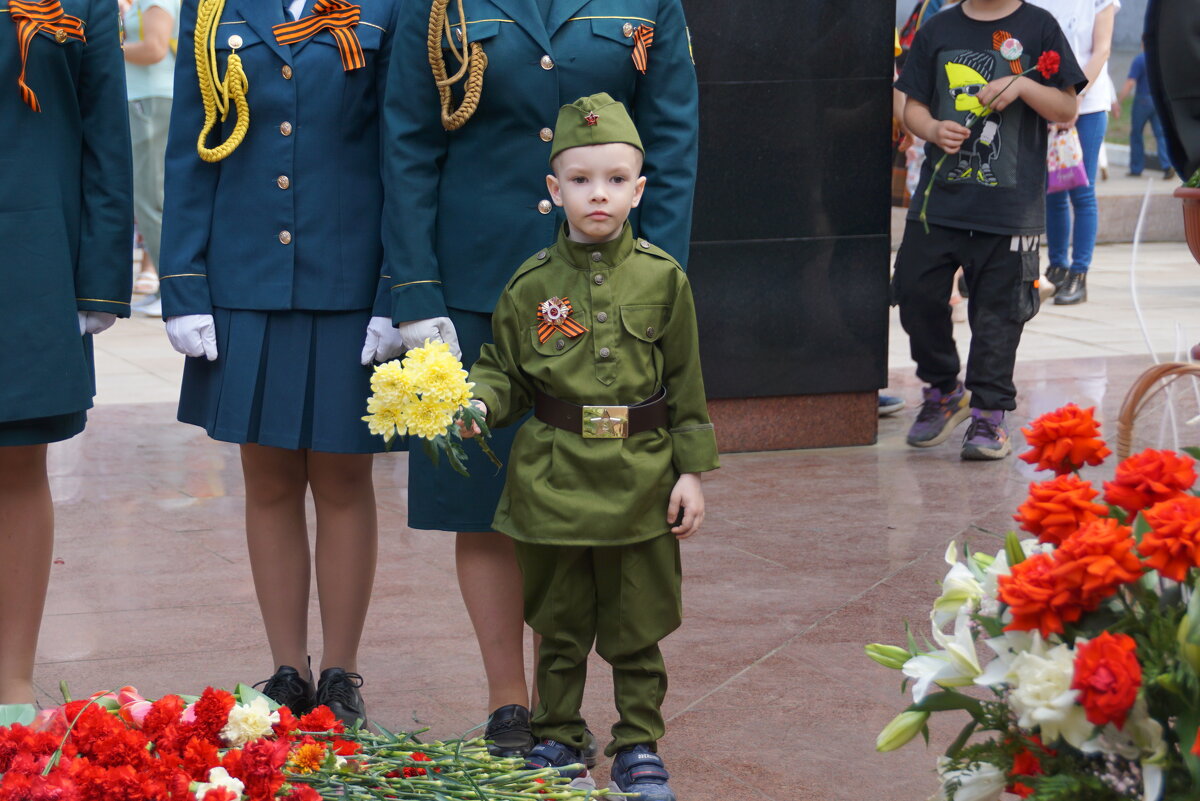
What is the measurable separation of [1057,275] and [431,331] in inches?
305

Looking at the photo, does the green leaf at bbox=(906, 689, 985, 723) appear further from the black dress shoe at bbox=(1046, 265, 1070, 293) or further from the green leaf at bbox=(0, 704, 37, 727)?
the black dress shoe at bbox=(1046, 265, 1070, 293)

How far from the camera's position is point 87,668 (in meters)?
3.99

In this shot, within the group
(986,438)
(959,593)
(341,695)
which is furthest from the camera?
(986,438)

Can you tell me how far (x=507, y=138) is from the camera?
131 inches

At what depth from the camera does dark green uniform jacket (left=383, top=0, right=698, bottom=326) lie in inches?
128

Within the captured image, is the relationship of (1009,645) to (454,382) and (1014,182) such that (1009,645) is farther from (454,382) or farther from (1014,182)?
(1014,182)

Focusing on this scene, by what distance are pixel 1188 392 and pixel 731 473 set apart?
2337 mm

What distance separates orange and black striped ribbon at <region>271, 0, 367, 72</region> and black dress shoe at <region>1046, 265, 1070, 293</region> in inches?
299

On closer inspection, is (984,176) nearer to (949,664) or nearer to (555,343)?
(555,343)

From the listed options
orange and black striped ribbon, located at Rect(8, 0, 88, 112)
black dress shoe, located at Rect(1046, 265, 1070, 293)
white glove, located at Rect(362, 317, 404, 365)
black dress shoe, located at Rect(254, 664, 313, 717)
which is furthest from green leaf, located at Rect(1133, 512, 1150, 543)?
black dress shoe, located at Rect(1046, 265, 1070, 293)

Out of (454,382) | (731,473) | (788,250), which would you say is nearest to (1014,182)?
(788,250)

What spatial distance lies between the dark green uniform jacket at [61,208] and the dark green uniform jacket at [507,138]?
0.62m

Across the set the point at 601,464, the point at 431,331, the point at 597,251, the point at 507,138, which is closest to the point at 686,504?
the point at 601,464

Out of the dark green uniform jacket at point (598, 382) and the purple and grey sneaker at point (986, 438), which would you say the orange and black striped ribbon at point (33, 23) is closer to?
the dark green uniform jacket at point (598, 382)
